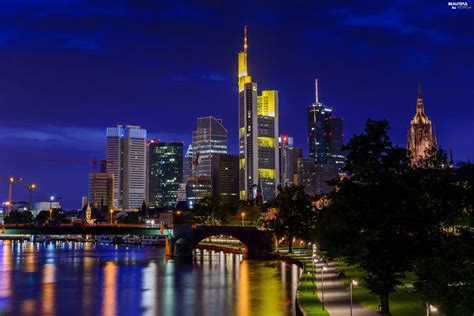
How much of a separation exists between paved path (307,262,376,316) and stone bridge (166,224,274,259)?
229 feet

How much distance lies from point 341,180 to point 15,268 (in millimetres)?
95808

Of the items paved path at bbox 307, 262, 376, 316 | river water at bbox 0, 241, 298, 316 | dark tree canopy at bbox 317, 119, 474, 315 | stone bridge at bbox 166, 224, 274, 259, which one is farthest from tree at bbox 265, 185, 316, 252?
dark tree canopy at bbox 317, 119, 474, 315

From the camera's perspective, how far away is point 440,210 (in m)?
47.8

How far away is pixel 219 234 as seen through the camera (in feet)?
546

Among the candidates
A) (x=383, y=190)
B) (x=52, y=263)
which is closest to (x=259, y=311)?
(x=383, y=190)

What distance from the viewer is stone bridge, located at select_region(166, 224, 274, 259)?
158625 millimetres

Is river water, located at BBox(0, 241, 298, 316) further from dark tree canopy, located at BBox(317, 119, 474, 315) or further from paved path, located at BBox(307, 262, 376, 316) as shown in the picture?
dark tree canopy, located at BBox(317, 119, 474, 315)

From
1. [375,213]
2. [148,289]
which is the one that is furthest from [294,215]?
[375,213]

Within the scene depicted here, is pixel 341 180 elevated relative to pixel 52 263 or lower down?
elevated

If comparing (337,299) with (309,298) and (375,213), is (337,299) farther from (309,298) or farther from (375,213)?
(375,213)

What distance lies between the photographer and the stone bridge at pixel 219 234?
520 feet

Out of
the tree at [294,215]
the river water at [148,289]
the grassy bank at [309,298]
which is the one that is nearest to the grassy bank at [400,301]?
the grassy bank at [309,298]

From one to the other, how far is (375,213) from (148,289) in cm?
5142

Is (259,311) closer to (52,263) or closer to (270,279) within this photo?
(270,279)
